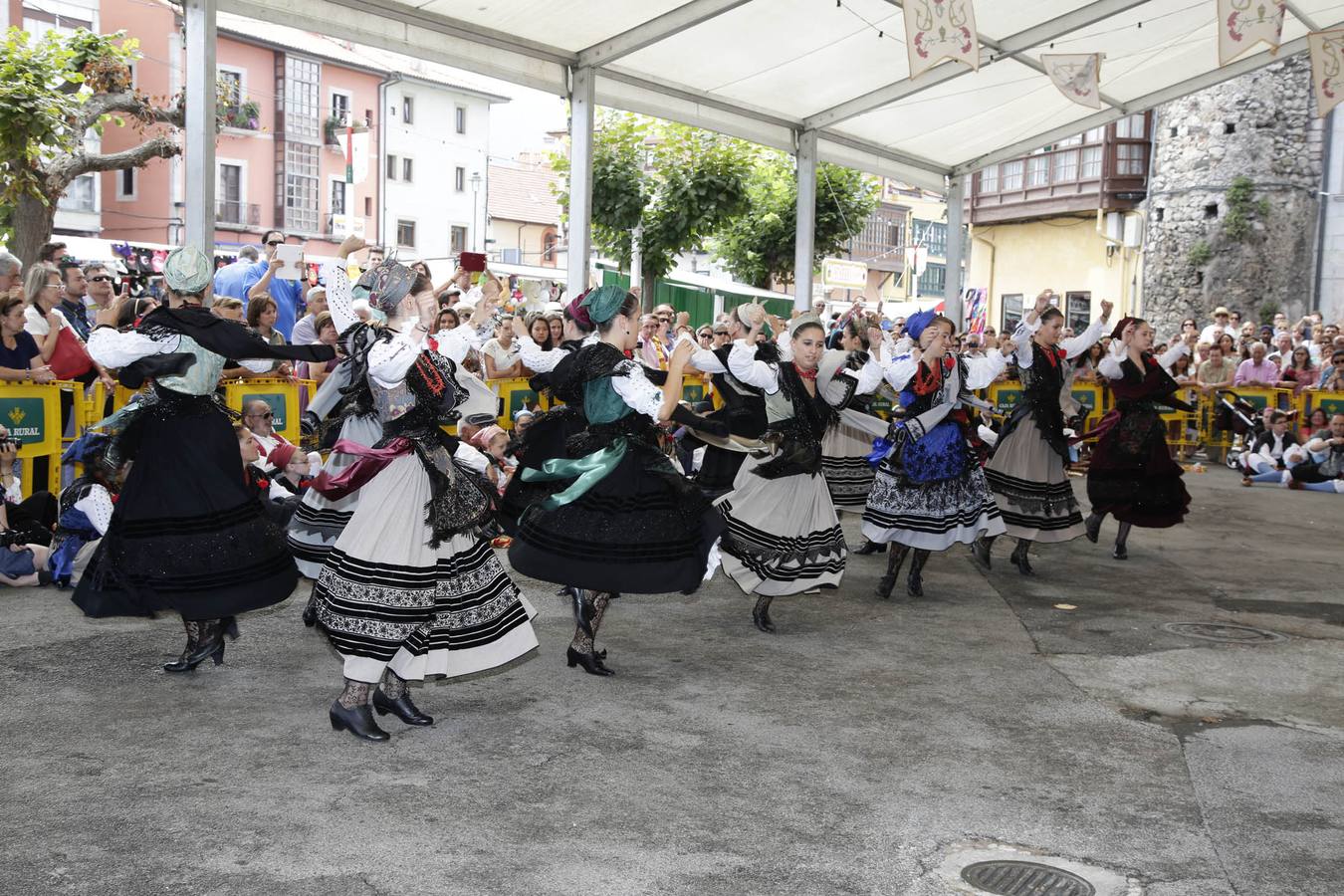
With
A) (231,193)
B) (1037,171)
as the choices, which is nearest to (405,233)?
(231,193)

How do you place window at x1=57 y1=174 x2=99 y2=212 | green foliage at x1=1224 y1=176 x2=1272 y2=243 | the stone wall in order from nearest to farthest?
1. the stone wall
2. green foliage at x1=1224 y1=176 x2=1272 y2=243
3. window at x1=57 y1=174 x2=99 y2=212

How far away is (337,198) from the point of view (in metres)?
46.3

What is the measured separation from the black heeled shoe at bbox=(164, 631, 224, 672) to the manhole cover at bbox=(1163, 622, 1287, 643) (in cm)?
529

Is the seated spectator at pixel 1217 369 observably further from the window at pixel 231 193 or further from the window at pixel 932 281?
the window at pixel 932 281

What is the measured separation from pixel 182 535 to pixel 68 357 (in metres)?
3.91

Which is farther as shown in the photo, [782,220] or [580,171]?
[782,220]

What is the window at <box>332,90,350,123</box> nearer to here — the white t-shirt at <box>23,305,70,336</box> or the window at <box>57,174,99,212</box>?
the window at <box>57,174,99,212</box>

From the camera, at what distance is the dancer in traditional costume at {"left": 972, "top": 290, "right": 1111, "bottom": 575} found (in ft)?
30.6

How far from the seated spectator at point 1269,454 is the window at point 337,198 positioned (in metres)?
36.5

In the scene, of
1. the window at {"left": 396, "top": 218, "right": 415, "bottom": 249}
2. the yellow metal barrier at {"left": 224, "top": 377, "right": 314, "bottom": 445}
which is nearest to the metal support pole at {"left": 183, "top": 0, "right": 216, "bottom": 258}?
the yellow metal barrier at {"left": 224, "top": 377, "right": 314, "bottom": 445}

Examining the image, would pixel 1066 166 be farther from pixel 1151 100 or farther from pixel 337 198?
pixel 337 198

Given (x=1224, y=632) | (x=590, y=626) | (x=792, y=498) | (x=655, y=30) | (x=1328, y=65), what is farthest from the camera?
(x=1328, y=65)

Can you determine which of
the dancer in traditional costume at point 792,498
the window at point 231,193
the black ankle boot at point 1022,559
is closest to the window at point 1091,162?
the black ankle boot at point 1022,559

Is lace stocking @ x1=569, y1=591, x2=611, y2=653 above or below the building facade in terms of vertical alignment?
below
